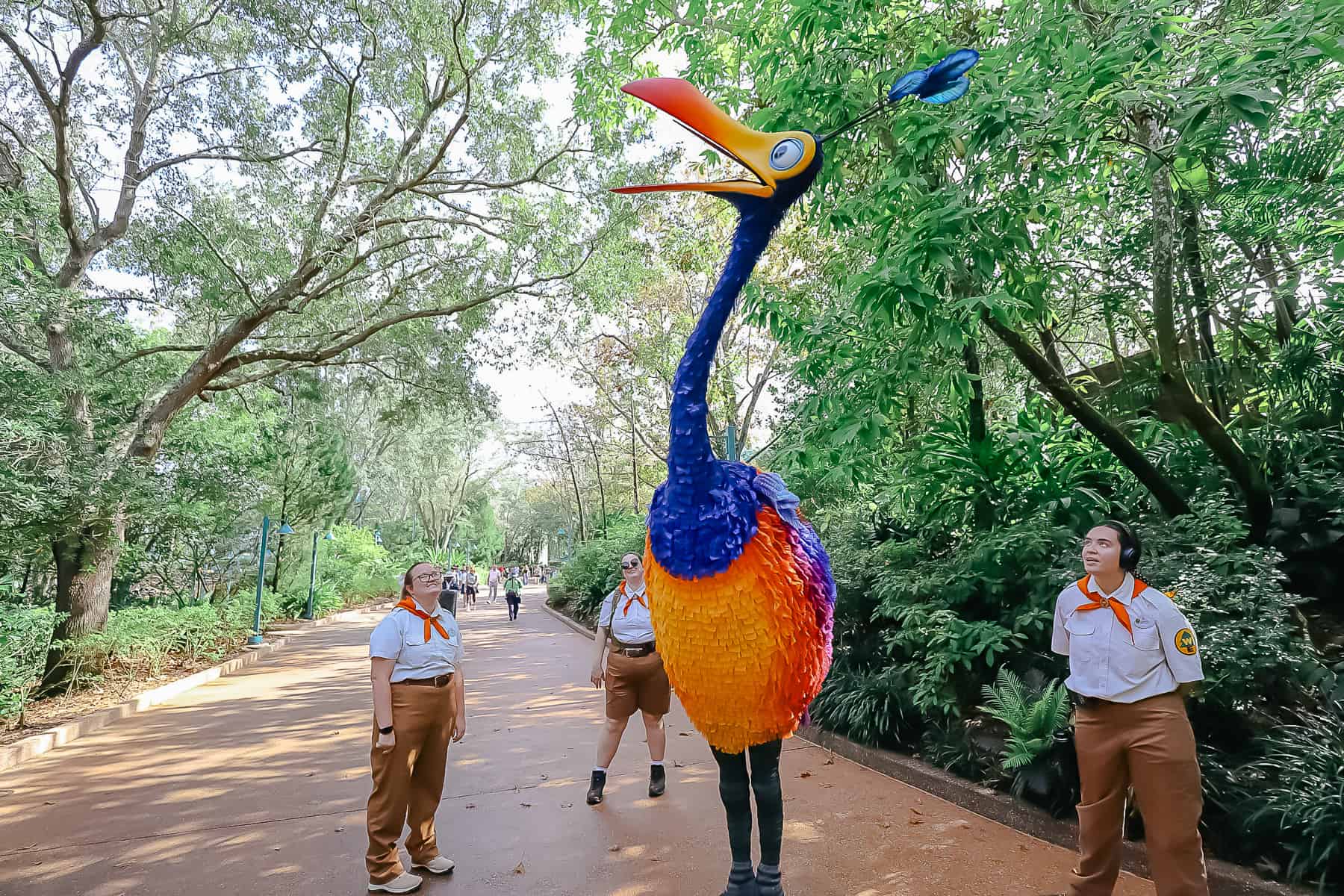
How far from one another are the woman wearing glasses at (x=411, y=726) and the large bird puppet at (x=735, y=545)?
1269mm

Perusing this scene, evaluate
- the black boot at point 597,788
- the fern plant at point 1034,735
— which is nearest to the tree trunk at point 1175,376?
the fern plant at point 1034,735

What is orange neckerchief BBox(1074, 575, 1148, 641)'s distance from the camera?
250 cm

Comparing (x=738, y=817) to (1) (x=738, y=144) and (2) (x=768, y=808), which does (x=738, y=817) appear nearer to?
(2) (x=768, y=808)

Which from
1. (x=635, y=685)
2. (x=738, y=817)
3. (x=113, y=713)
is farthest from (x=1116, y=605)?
(x=113, y=713)

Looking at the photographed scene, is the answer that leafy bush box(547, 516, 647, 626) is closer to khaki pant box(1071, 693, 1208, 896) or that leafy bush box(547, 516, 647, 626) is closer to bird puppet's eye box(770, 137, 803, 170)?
khaki pant box(1071, 693, 1208, 896)

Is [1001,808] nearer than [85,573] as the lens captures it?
Yes

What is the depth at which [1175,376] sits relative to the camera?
13.9 feet

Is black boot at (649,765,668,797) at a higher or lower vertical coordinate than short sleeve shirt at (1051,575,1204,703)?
lower

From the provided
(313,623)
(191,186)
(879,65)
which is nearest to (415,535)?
(313,623)

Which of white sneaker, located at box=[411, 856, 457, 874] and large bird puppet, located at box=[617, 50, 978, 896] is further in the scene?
white sneaker, located at box=[411, 856, 457, 874]

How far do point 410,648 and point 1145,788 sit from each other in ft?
9.44

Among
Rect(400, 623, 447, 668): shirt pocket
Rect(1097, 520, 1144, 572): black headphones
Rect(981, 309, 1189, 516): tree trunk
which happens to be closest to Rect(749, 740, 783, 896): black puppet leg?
Rect(1097, 520, 1144, 572): black headphones

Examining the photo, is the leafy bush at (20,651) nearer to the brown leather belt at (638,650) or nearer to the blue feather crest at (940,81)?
the brown leather belt at (638,650)

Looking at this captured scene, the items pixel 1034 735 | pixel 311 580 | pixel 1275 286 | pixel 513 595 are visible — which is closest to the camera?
pixel 1034 735
